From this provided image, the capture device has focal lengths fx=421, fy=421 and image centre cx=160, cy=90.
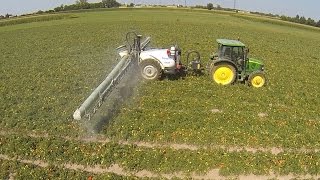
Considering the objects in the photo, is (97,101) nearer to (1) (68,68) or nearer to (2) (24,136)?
(2) (24,136)

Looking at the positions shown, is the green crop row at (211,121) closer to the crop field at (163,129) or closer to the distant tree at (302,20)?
the crop field at (163,129)

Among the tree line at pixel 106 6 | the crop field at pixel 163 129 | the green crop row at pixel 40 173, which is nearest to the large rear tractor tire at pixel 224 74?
the crop field at pixel 163 129

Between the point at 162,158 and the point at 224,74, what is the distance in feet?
31.0

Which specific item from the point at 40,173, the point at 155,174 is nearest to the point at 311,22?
the point at 155,174

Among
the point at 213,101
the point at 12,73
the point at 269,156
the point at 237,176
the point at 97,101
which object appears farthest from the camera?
the point at 12,73

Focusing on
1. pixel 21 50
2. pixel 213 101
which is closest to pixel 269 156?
pixel 213 101

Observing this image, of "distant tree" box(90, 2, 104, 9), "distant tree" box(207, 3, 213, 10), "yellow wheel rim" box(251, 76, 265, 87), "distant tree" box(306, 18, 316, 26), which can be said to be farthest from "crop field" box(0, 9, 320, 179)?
"distant tree" box(207, 3, 213, 10)

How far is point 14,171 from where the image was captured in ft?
42.1

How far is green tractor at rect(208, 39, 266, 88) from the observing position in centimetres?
2156

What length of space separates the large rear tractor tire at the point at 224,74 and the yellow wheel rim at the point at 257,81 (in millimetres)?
992

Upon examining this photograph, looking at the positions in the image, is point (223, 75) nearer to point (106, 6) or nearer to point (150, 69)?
point (150, 69)

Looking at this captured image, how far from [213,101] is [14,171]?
957cm

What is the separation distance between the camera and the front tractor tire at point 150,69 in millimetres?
21781

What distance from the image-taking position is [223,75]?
21.8m
